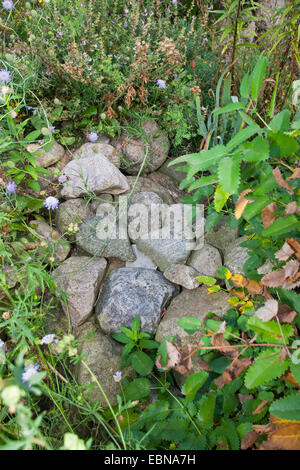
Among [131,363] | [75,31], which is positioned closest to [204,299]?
[131,363]

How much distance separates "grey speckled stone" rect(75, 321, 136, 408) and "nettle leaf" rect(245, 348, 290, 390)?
2.89ft

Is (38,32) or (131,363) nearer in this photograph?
(131,363)

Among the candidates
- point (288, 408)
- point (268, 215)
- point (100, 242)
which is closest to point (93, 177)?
point (100, 242)

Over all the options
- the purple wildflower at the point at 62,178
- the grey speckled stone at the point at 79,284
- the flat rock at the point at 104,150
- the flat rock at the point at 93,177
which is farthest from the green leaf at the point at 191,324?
the flat rock at the point at 104,150

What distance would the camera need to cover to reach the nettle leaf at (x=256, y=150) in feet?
3.49

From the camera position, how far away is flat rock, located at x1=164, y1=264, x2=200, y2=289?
6.74 feet

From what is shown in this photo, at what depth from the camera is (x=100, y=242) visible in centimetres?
221

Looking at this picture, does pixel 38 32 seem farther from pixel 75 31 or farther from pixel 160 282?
pixel 160 282

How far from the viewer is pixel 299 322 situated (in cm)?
136

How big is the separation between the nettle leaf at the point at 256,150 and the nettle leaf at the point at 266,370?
647 millimetres

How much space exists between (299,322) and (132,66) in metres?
1.86

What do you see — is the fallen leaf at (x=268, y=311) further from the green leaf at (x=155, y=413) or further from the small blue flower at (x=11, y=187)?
the small blue flower at (x=11, y=187)

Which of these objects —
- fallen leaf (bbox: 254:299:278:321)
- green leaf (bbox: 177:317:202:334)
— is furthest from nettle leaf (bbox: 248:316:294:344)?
green leaf (bbox: 177:317:202:334)

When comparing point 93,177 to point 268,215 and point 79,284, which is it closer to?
point 79,284
